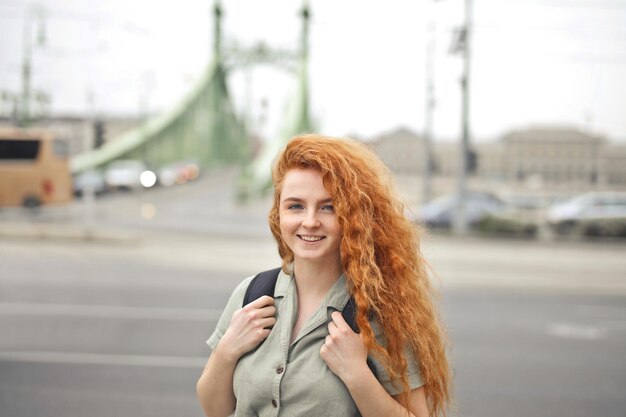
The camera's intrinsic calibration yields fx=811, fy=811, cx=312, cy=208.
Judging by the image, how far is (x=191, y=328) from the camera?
7.43 meters

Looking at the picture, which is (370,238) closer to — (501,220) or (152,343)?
(152,343)

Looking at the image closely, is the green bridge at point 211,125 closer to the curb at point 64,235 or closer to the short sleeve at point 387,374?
the curb at point 64,235

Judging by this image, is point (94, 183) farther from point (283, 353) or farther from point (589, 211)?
point (283, 353)

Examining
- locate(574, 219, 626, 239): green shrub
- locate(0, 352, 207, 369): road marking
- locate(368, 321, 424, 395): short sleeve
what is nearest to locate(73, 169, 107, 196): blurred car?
locate(574, 219, 626, 239): green shrub

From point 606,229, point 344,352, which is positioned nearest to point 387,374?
point 344,352

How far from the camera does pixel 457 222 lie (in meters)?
21.1

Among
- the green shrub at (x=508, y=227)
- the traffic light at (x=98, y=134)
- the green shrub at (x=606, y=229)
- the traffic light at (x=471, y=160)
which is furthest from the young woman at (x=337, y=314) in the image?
the green shrub at (x=606, y=229)

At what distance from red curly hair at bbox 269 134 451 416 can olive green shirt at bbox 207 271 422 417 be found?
0.04 metres

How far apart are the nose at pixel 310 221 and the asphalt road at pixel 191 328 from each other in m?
0.44

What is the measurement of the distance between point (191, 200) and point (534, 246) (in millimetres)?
17520

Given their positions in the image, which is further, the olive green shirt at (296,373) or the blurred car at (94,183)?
the blurred car at (94,183)

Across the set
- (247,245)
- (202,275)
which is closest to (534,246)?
(247,245)

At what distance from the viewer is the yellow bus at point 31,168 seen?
23.9 metres

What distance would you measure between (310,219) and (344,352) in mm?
285
